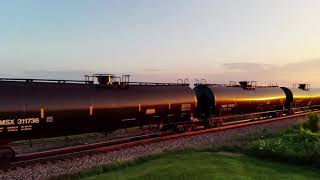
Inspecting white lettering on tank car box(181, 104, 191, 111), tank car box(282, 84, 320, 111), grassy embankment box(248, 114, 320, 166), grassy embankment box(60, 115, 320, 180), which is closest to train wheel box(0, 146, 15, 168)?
grassy embankment box(60, 115, 320, 180)

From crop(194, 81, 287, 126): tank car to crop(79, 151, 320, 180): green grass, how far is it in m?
15.8

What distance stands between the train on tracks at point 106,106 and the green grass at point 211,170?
5155mm

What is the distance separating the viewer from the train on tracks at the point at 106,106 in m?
16.9

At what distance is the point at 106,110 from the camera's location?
21031mm

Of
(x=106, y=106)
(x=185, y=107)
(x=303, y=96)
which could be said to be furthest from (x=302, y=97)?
(x=106, y=106)

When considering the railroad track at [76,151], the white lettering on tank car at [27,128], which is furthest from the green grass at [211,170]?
the white lettering on tank car at [27,128]

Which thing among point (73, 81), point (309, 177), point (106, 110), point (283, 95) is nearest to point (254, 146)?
point (309, 177)

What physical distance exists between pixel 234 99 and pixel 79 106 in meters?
17.1

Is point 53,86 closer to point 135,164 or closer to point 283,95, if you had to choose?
point 135,164

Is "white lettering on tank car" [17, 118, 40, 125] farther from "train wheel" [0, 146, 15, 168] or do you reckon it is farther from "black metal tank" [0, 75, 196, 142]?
"train wheel" [0, 146, 15, 168]

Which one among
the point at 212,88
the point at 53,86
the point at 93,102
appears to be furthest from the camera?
the point at 212,88

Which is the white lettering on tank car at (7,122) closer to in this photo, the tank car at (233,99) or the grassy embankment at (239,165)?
the grassy embankment at (239,165)

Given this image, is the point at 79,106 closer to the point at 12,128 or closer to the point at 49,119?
the point at 49,119

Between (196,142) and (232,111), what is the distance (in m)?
11.5
